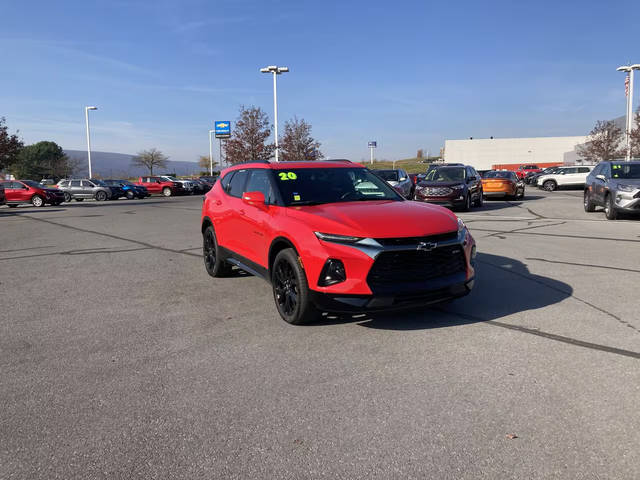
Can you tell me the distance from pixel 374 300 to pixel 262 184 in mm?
2430

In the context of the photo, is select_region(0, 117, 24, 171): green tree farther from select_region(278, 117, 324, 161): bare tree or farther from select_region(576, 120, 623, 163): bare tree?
select_region(576, 120, 623, 163): bare tree

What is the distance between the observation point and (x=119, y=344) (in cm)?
465

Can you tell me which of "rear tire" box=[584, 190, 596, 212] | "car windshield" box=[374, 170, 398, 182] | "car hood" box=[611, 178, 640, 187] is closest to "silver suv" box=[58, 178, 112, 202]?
"car windshield" box=[374, 170, 398, 182]

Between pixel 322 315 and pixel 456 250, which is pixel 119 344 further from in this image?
pixel 456 250

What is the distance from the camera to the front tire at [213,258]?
289 inches

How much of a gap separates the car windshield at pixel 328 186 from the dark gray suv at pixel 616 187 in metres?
Result: 10.3

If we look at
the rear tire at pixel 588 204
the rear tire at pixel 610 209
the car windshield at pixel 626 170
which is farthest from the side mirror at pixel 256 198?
the rear tire at pixel 588 204

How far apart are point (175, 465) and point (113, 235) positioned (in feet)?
38.6

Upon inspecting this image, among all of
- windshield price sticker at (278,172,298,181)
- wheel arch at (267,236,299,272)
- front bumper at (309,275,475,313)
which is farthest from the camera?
windshield price sticker at (278,172,298,181)

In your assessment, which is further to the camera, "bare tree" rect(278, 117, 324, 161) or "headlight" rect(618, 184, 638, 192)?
"bare tree" rect(278, 117, 324, 161)

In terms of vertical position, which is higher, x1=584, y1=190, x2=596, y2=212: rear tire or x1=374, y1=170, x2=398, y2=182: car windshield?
x1=374, y1=170, x2=398, y2=182: car windshield

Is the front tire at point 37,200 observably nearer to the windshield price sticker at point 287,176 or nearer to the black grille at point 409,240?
the windshield price sticker at point 287,176

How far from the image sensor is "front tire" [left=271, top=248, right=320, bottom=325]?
4785 mm

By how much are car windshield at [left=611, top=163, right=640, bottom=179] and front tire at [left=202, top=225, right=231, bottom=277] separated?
12.3 m
